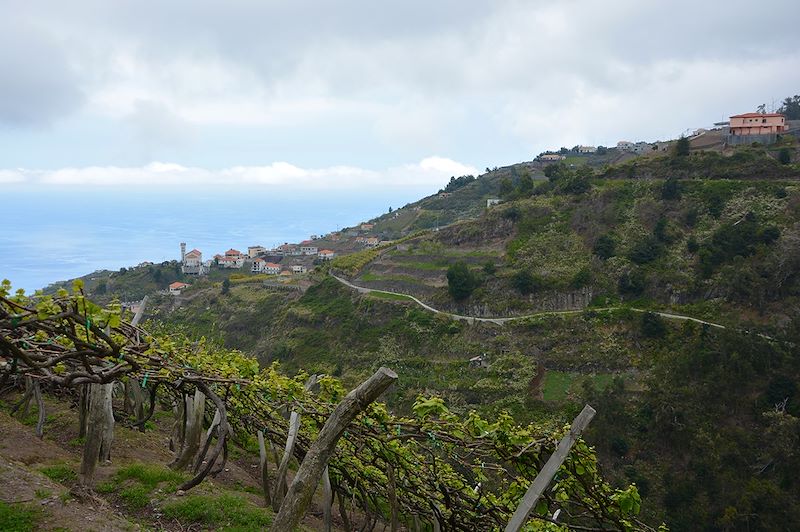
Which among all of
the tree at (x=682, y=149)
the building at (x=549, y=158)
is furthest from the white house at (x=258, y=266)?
the tree at (x=682, y=149)

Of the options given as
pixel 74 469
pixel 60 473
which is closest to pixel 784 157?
pixel 74 469

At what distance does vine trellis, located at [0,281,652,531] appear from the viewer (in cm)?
360

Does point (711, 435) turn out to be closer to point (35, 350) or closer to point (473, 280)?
point (473, 280)

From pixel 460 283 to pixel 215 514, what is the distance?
97.5 feet

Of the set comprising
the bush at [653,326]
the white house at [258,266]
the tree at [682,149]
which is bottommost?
the bush at [653,326]

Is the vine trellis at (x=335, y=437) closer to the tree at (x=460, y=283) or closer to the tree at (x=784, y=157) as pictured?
A: the tree at (x=460, y=283)

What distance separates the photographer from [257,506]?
619 cm

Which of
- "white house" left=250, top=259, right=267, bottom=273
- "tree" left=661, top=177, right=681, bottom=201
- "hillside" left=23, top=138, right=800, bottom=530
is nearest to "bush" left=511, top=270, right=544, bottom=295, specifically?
"hillside" left=23, top=138, right=800, bottom=530

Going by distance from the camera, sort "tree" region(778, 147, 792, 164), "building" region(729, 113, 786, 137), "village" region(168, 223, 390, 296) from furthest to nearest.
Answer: "village" region(168, 223, 390, 296) < "building" region(729, 113, 786, 137) < "tree" region(778, 147, 792, 164)

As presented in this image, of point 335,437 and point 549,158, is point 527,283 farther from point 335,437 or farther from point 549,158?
point 549,158

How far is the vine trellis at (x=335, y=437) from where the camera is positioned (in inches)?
142

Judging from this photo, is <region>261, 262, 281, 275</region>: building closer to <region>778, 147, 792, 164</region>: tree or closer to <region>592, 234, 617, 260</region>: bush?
<region>592, 234, 617, 260</region>: bush

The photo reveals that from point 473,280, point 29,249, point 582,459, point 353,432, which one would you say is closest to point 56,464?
point 353,432

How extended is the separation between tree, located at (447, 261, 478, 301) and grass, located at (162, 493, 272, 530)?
96.3ft
